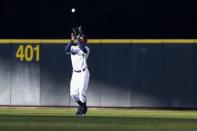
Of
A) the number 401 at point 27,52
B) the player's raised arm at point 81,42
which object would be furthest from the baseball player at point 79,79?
the number 401 at point 27,52

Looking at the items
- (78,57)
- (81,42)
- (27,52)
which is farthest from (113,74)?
(81,42)

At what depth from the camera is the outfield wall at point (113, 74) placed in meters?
19.3

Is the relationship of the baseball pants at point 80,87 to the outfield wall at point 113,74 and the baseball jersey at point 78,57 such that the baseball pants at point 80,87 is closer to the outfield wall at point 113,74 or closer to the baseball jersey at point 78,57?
the baseball jersey at point 78,57

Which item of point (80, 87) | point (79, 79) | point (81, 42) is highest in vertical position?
point (81, 42)

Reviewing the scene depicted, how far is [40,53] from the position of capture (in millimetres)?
19703
